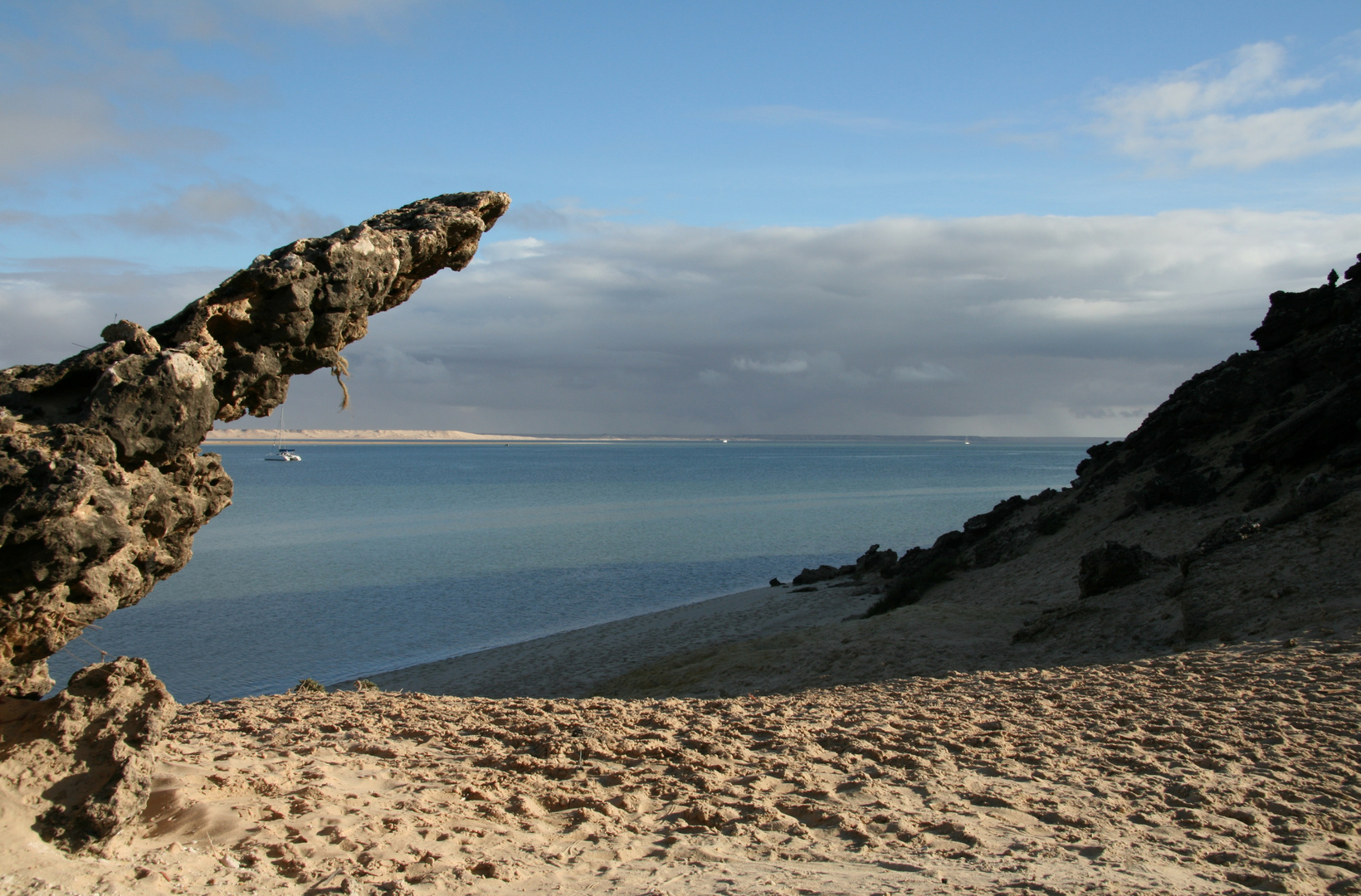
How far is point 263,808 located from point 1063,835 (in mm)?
5118

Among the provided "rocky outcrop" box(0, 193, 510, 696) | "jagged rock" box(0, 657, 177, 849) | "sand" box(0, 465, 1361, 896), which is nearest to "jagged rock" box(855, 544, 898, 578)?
"sand" box(0, 465, 1361, 896)

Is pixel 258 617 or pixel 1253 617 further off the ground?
pixel 1253 617

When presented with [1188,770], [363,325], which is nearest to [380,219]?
[363,325]

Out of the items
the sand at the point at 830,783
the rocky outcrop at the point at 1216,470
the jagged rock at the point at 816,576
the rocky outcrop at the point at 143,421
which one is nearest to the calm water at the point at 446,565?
the rocky outcrop at the point at 143,421

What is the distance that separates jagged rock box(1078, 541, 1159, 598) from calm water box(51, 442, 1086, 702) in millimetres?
13523

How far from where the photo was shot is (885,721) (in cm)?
799

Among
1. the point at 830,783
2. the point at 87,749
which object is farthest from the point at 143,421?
the point at 830,783

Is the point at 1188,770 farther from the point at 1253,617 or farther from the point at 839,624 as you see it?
the point at 839,624

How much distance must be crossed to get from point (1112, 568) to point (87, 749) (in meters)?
13.7

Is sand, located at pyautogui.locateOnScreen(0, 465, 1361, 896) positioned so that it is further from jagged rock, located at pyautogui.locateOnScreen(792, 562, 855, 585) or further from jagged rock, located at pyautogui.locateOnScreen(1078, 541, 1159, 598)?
jagged rock, located at pyautogui.locateOnScreen(792, 562, 855, 585)

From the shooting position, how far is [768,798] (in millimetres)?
6109

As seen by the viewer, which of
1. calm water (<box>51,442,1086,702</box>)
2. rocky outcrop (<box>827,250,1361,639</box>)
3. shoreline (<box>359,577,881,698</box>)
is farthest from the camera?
calm water (<box>51,442,1086,702</box>)

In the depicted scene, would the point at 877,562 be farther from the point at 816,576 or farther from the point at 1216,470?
the point at 1216,470

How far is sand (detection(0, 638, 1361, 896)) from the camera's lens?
15.8 ft
